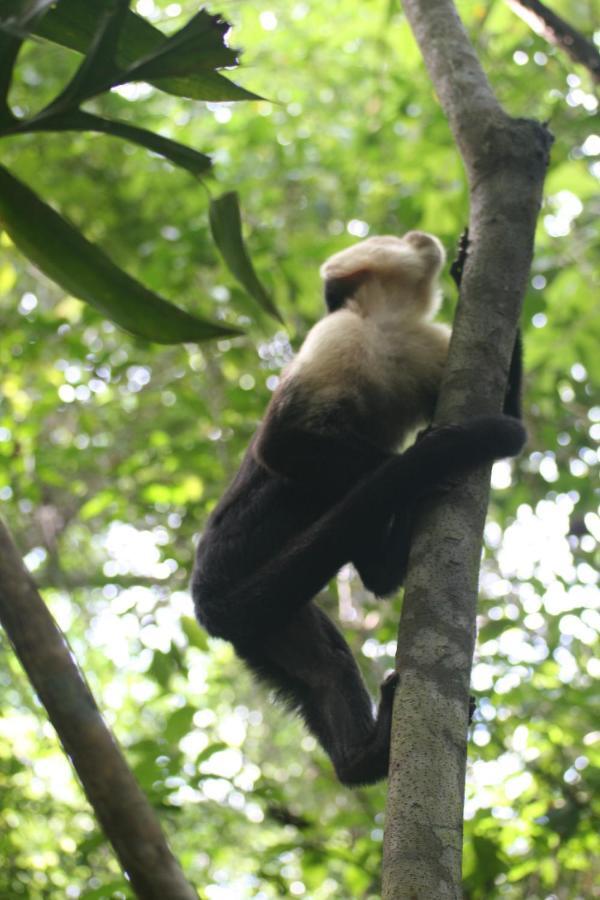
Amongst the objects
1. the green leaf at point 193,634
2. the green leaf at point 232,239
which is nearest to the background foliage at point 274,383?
the green leaf at point 193,634

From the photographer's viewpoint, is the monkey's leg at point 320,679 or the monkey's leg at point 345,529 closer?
the monkey's leg at point 345,529

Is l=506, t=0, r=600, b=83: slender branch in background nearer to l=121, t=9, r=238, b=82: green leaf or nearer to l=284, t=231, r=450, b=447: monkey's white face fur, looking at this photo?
l=284, t=231, r=450, b=447: monkey's white face fur

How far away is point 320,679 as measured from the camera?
3.21 metres

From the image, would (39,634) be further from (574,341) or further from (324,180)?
(324,180)

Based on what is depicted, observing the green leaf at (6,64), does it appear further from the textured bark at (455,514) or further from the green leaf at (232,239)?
the textured bark at (455,514)

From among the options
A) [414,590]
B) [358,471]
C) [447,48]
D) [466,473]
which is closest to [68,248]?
[414,590]

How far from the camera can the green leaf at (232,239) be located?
70.3 inches

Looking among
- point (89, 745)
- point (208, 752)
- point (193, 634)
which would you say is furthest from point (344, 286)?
point (89, 745)

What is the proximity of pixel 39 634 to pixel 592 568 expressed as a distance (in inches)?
154

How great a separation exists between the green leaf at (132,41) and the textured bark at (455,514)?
0.92 m

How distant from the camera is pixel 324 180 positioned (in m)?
6.51

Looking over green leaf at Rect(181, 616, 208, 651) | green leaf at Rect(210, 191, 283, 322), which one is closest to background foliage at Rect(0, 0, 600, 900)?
green leaf at Rect(181, 616, 208, 651)

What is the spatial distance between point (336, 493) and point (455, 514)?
92 centimetres

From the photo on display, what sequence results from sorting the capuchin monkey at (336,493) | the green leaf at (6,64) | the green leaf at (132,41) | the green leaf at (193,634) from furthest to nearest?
the green leaf at (193,634)
the capuchin monkey at (336,493)
the green leaf at (132,41)
the green leaf at (6,64)
